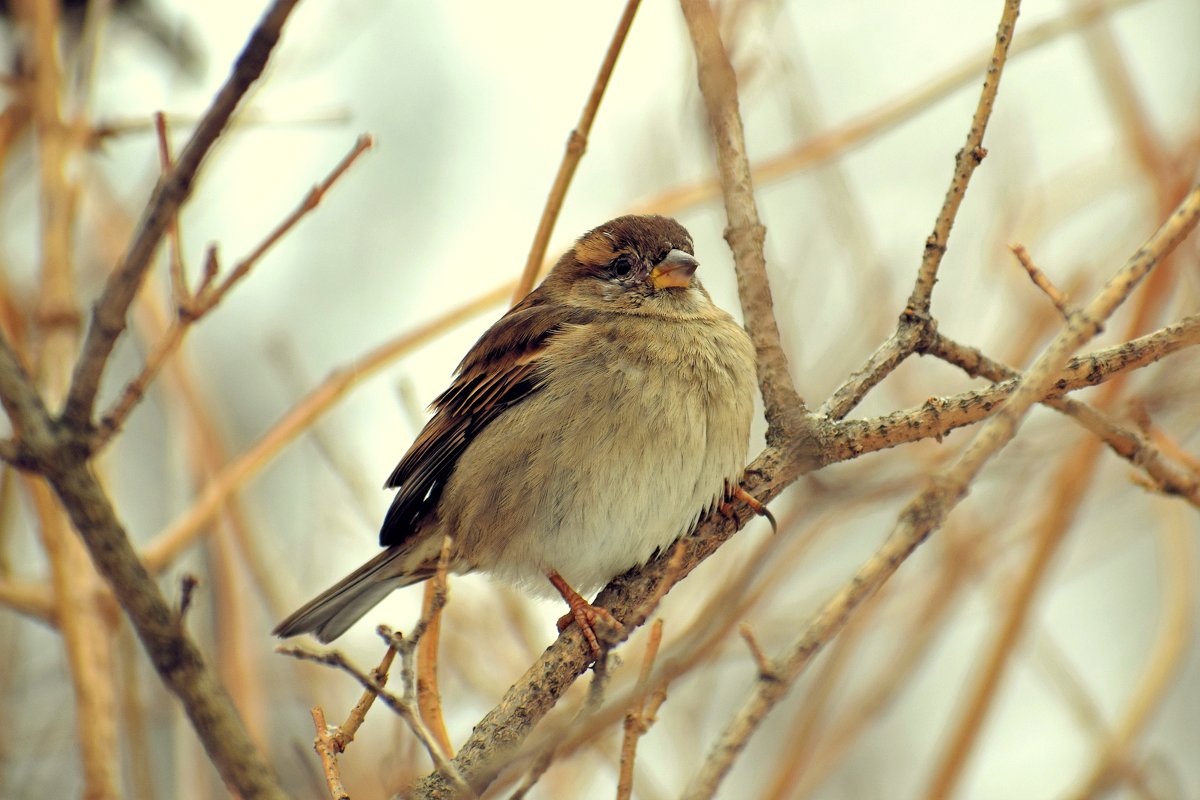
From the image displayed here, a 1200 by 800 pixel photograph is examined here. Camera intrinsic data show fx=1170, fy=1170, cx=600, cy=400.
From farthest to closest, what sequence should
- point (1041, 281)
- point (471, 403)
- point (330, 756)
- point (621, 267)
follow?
point (621, 267)
point (471, 403)
point (1041, 281)
point (330, 756)

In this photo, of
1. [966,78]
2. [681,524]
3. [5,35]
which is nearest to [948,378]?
[966,78]

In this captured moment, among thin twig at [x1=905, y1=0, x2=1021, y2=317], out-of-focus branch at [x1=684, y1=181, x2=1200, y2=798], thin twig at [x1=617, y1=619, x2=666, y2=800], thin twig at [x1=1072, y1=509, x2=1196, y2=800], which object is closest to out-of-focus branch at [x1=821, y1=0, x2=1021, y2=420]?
thin twig at [x1=905, y1=0, x2=1021, y2=317]

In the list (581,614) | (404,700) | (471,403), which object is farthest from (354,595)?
(404,700)

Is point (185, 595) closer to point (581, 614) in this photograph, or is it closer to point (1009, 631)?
point (581, 614)

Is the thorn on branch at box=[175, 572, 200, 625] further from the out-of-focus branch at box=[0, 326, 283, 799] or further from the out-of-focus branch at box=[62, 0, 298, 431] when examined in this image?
the out-of-focus branch at box=[62, 0, 298, 431]

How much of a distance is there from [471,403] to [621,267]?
735mm

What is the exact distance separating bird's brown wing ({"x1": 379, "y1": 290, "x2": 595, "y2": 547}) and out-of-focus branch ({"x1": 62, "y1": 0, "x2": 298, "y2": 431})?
1.77 meters

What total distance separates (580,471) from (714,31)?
1647 millimetres

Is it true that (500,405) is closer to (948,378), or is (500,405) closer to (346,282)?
(948,378)

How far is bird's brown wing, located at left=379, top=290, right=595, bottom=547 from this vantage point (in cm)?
369

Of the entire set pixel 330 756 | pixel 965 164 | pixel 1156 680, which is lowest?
pixel 1156 680

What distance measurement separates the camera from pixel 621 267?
13.4 feet

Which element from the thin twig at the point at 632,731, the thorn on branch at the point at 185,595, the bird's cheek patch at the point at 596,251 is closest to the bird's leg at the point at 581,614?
the thin twig at the point at 632,731

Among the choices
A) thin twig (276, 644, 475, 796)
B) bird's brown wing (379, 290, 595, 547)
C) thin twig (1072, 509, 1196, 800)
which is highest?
bird's brown wing (379, 290, 595, 547)
